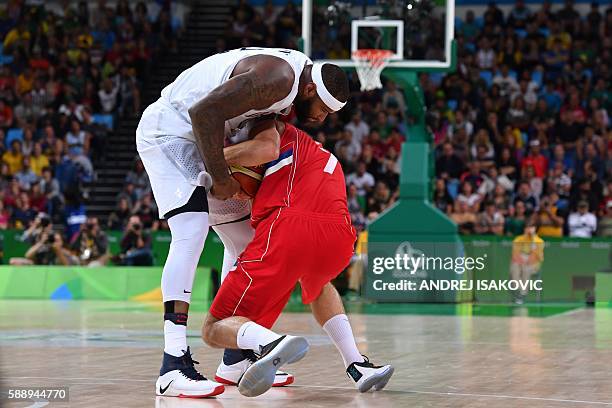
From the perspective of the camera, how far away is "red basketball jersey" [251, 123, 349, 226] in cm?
665

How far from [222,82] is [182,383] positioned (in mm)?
1703

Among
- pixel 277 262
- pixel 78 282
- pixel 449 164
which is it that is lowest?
pixel 78 282

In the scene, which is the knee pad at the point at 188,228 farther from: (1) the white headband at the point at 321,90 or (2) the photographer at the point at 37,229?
(2) the photographer at the point at 37,229

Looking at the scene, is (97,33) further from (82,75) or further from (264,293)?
(264,293)

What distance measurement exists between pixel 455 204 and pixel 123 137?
29.4 feet

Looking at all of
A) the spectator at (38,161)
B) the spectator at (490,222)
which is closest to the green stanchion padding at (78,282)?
the spectator at (38,161)

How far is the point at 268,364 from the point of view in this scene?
588 cm

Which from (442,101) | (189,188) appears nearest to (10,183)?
(442,101)

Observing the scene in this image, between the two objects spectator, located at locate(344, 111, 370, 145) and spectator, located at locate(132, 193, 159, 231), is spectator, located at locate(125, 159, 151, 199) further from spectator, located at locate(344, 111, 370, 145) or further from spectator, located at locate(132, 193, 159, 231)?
spectator, located at locate(344, 111, 370, 145)

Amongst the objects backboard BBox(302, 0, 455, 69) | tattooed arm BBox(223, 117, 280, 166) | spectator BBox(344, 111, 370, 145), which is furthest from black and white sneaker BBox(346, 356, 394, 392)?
spectator BBox(344, 111, 370, 145)

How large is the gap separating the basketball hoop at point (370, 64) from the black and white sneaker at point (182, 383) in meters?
10.8

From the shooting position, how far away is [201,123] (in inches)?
252

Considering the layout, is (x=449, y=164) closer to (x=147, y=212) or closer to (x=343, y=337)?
(x=147, y=212)

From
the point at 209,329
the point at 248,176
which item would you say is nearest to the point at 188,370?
the point at 209,329
